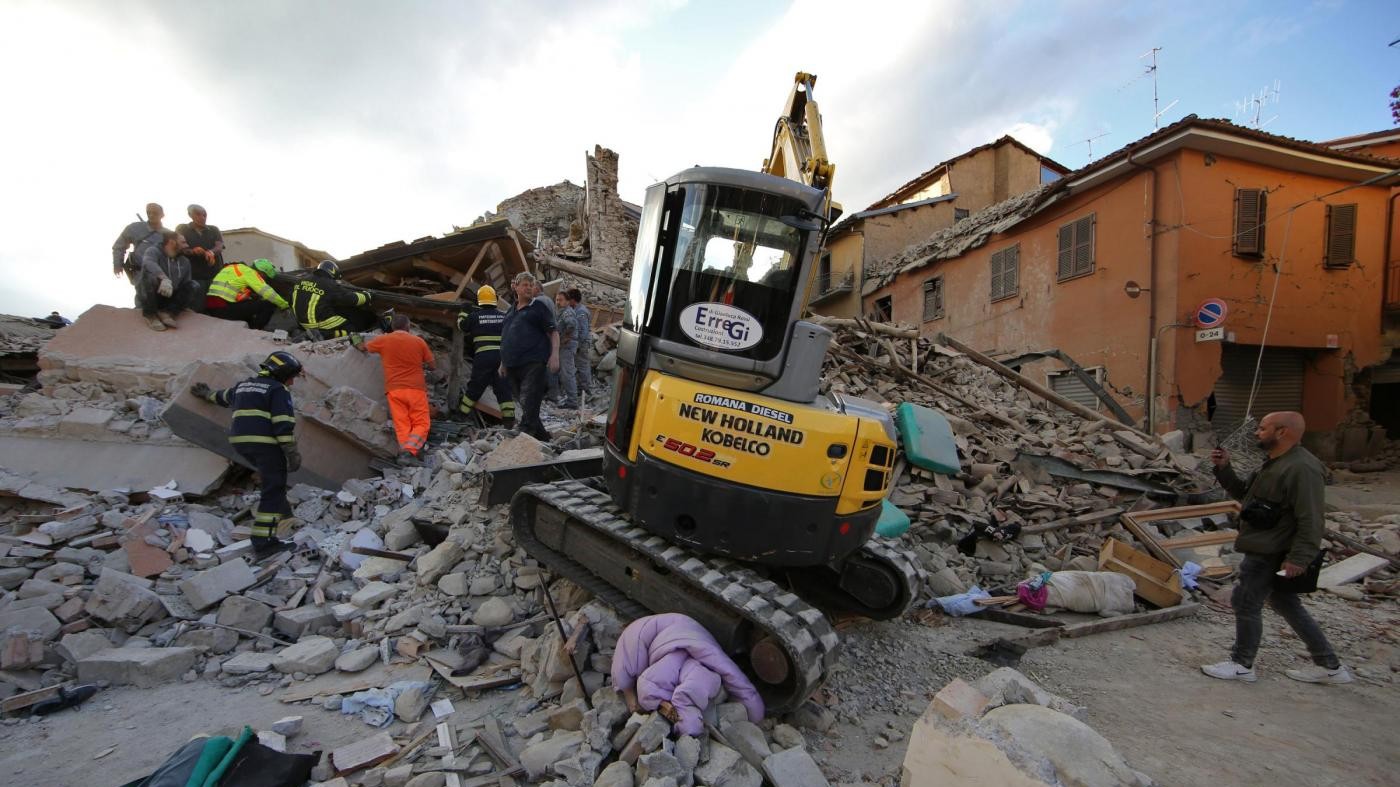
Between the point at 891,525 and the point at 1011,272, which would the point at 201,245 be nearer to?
the point at 891,525

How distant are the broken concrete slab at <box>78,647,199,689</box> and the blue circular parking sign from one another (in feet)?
46.2

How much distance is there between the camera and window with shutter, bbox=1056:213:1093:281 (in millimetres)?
12250

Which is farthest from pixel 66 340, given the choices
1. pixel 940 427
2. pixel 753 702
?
pixel 940 427

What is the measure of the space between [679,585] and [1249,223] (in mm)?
13552

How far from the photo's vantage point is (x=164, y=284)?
255 inches

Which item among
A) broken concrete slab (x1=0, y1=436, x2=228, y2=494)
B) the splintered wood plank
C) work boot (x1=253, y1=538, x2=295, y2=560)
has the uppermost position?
broken concrete slab (x1=0, y1=436, x2=228, y2=494)

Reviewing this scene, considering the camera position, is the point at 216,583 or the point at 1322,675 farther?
the point at 216,583

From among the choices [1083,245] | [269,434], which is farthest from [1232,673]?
[1083,245]

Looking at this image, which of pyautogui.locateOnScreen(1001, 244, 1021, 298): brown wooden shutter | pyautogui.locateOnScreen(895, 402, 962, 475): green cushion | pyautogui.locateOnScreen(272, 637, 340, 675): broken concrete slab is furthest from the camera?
pyautogui.locateOnScreen(1001, 244, 1021, 298): brown wooden shutter

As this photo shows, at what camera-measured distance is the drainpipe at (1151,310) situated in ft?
35.7

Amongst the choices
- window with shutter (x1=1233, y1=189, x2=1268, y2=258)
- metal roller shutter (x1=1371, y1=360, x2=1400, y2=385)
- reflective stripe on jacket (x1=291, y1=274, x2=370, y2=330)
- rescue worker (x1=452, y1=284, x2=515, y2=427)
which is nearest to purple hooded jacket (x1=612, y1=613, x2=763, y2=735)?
rescue worker (x1=452, y1=284, x2=515, y2=427)

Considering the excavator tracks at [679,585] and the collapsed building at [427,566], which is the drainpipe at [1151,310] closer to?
the collapsed building at [427,566]

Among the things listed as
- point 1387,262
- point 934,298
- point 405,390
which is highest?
point 1387,262

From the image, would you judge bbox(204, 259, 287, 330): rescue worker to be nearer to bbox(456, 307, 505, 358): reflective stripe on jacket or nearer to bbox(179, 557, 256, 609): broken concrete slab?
bbox(456, 307, 505, 358): reflective stripe on jacket
